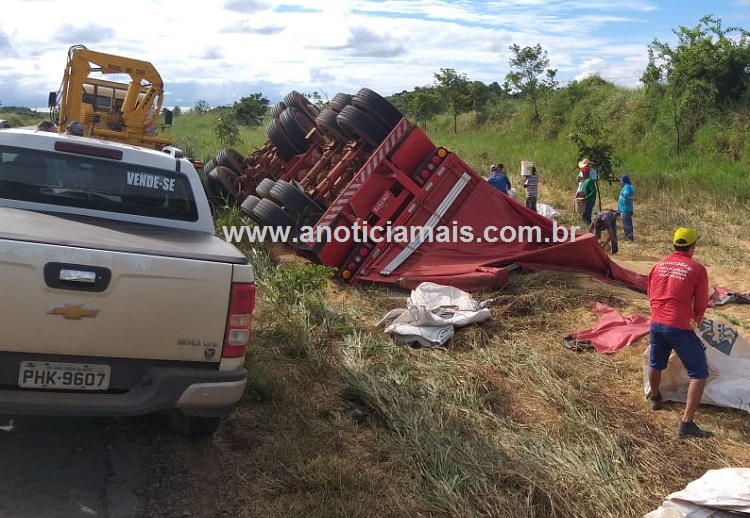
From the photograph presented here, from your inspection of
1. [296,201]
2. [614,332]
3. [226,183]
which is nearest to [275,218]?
[296,201]

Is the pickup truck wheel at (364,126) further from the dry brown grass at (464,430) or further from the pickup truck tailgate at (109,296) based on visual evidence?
the pickup truck tailgate at (109,296)

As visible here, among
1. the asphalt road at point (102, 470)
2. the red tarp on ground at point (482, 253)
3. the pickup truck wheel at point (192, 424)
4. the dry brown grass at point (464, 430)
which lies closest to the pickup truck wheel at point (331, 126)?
the red tarp on ground at point (482, 253)

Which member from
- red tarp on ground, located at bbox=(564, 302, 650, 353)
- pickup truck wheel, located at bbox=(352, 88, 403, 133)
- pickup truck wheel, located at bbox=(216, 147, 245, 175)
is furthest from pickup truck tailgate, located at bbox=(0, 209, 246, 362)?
pickup truck wheel, located at bbox=(216, 147, 245, 175)

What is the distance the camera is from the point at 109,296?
3.37m

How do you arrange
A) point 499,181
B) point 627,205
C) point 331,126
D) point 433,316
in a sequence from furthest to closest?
point 499,181, point 627,205, point 331,126, point 433,316

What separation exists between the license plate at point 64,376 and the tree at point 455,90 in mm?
30667

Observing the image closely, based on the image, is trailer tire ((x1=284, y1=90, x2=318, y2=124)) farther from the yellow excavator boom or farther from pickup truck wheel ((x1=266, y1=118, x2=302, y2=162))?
the yellow excavator boom

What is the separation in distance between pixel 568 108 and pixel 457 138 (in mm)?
5286

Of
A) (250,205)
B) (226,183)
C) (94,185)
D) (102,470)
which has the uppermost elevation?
(94,185)

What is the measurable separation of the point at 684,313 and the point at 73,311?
3.90 metres

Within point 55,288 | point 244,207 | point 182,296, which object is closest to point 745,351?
point 182,296

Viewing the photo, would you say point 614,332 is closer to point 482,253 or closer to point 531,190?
point 482,253

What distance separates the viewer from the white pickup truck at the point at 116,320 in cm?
328

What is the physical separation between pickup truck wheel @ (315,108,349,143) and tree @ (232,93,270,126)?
30.1 meters
